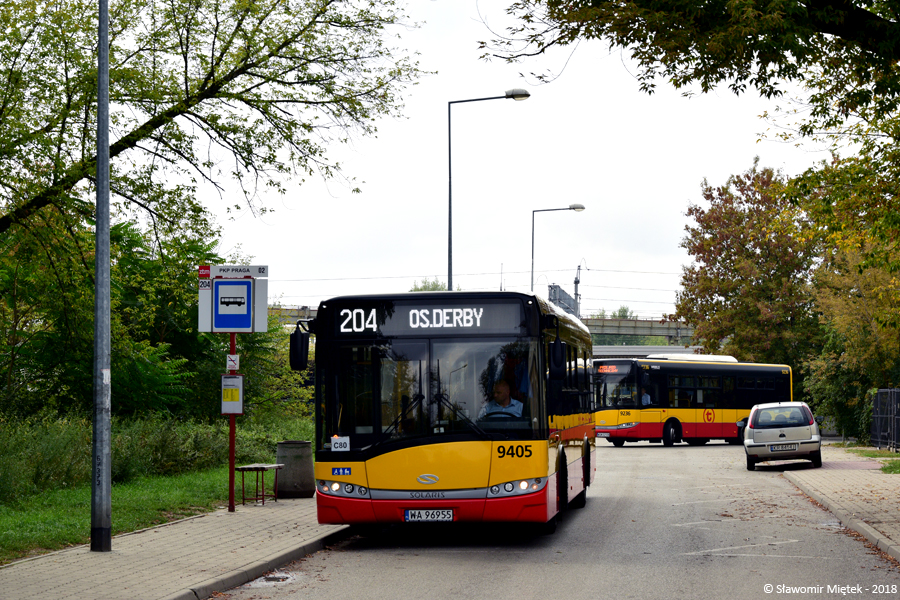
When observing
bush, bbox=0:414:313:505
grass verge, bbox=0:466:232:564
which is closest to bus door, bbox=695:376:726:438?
bush, bbox=0:414:313:505

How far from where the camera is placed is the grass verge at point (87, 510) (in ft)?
35.0

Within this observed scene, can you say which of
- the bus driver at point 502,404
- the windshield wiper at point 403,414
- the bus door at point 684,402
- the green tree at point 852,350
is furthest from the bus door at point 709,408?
the windshield wiper at point 403,414

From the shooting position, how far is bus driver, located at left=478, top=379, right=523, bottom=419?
11438 mm

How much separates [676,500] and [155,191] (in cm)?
1003

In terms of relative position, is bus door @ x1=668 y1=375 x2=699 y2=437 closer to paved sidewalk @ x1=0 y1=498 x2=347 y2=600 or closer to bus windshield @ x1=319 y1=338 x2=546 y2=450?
paved sidewalk @ x1=0 y1=498 x2=347 y2=600

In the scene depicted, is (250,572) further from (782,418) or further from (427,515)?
(782,418)

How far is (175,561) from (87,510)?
150 inches

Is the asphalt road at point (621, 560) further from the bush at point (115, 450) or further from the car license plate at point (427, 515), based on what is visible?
the bush at point (115, 450)

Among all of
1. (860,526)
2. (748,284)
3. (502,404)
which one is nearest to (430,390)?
(502,404)

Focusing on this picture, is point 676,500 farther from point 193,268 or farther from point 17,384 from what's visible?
point 17,384

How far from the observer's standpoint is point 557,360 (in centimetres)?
1155

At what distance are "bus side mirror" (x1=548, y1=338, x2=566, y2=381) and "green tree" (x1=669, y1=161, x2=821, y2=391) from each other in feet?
135

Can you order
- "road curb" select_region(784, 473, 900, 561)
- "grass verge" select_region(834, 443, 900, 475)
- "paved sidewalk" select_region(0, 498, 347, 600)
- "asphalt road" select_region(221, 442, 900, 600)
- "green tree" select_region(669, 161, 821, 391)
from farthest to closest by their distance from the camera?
"green tree" select_region(669, 161, 821, 391), "grass verge" select_region(834, 443, 900, 475), "road curb" select_region(784, 473, 900, 561), "asphalt road" select_region(221, 442, 900, 600), "paved sidewalk" select_region(0, 498, 347, 600)

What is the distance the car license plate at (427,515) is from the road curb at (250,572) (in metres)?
1.11
